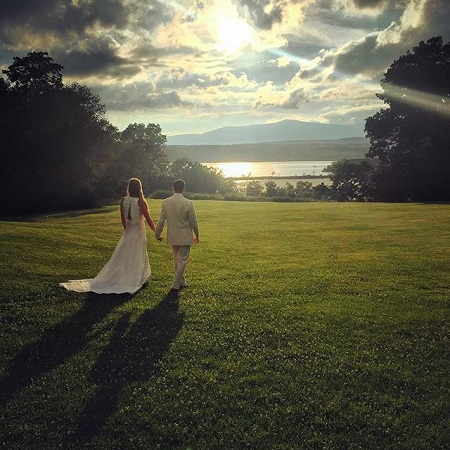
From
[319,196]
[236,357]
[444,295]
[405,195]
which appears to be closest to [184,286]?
[236,357]

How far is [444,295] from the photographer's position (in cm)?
1301

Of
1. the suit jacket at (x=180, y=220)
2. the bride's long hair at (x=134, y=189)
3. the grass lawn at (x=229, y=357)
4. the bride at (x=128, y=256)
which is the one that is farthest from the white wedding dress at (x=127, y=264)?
the suit jacket at (x=180, y=220)

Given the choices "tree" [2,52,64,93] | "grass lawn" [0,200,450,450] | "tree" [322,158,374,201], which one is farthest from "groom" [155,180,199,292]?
"tree" [322,158,374,201]

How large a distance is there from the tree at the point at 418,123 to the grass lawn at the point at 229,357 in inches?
2003

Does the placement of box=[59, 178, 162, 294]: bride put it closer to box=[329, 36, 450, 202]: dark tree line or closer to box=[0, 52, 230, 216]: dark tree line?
box=[0, 52, 230, 216]: dark tree line

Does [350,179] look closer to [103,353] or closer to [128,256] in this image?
[128,256]

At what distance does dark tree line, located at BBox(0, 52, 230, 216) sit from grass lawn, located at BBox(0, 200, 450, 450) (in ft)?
129

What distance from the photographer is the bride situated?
505 inches

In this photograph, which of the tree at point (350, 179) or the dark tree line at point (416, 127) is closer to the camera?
the dark tree line at point (416, 127)

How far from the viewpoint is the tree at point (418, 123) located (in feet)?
203

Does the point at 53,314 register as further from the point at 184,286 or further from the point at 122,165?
the point at 122,165

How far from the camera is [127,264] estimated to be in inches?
515

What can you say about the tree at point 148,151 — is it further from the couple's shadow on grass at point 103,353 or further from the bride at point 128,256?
the couple's shadow on grass at point 103,353

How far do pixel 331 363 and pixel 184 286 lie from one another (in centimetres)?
621
